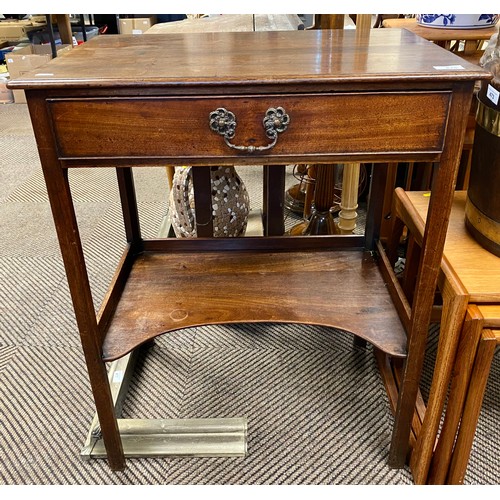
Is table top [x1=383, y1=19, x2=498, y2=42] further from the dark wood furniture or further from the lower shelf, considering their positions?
the lower shelf

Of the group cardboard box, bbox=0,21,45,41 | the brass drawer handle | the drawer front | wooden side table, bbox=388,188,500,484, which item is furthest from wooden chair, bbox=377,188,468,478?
cardboard box, bbox=0,21,45,41

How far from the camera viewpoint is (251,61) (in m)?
0.72

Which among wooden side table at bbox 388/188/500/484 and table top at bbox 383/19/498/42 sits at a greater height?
table top at bbox 383/19/498/42

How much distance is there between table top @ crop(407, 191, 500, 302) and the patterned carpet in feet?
1.34

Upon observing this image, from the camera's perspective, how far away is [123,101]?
0.65 meters

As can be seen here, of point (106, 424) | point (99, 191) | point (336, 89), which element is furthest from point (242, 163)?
point (99, 191)

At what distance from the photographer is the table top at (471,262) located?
75cm

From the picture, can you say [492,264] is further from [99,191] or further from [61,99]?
[99,191]

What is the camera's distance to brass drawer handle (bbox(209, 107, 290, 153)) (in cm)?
66

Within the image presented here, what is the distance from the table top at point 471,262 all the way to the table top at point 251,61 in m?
0.30

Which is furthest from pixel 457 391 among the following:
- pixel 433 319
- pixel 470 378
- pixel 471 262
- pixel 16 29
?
pixel 16 29

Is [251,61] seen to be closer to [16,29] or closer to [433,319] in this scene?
[433,319]

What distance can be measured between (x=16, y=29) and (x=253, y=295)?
3.73 meters

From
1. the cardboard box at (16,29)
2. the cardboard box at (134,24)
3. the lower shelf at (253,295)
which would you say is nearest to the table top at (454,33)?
the lower shelf at (253,295)
